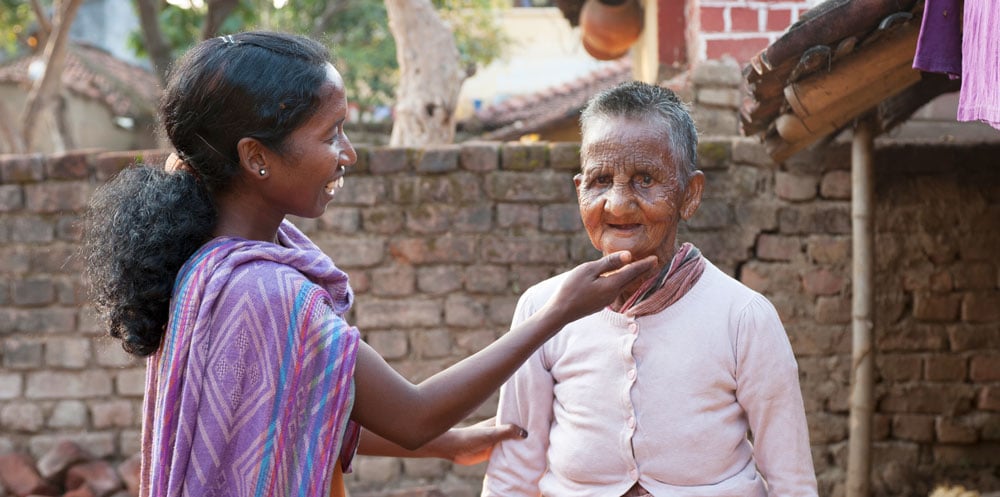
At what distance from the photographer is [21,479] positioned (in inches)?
216

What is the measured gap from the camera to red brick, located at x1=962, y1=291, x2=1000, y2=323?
5.10 metres

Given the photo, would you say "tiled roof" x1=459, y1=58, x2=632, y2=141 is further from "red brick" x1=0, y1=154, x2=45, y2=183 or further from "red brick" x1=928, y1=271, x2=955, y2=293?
"red brick" x1=928, y1=271, x2=955, y2=293

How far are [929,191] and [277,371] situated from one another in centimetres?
397

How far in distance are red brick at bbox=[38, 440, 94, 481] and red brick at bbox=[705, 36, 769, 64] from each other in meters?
4.13

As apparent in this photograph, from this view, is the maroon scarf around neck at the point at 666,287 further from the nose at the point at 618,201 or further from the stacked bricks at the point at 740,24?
the stacked bricks at the point at 740,24

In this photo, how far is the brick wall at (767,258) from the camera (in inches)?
200

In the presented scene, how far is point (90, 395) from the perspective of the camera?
561 cm

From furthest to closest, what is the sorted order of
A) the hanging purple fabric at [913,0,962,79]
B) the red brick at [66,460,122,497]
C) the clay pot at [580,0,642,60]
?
the clay pot at [580,0,642,60] → the red brick at [66,460,122,497] → the hanging purple fabric at [913,0,962,79]

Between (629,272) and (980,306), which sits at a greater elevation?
(629,272)

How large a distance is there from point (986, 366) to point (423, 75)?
11.9 feet

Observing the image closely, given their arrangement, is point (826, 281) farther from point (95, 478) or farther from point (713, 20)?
point (95, 478)

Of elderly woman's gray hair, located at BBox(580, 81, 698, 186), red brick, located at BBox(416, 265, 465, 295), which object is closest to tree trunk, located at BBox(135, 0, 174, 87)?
red brick, located at BBox(416, 265, 465, 295)

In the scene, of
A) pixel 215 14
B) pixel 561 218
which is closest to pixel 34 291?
pixel 561 218

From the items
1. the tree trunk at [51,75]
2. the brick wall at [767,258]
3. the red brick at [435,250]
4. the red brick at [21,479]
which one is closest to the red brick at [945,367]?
the brick wall at [767,258]
